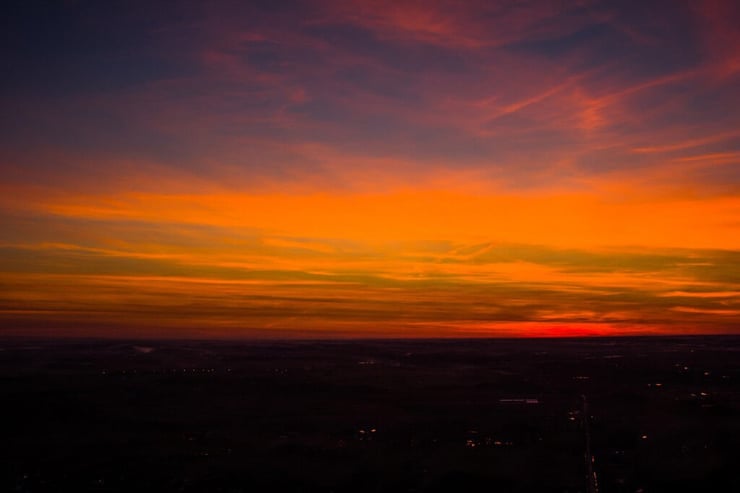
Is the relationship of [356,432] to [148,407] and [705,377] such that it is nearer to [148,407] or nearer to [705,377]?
[148,407]

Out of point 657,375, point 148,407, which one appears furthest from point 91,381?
point 657,375

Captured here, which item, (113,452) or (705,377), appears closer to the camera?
(113,452)

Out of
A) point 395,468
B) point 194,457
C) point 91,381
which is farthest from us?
point 91,381

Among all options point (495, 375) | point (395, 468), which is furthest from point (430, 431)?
point (495, 375)

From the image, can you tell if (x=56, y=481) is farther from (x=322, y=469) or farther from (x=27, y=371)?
(x=27, y=371)

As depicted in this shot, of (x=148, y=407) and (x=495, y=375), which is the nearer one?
(x=148, y=407)

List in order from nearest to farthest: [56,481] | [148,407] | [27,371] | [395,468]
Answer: [56,481]
[395,468]
[148,407]
[27,371]
